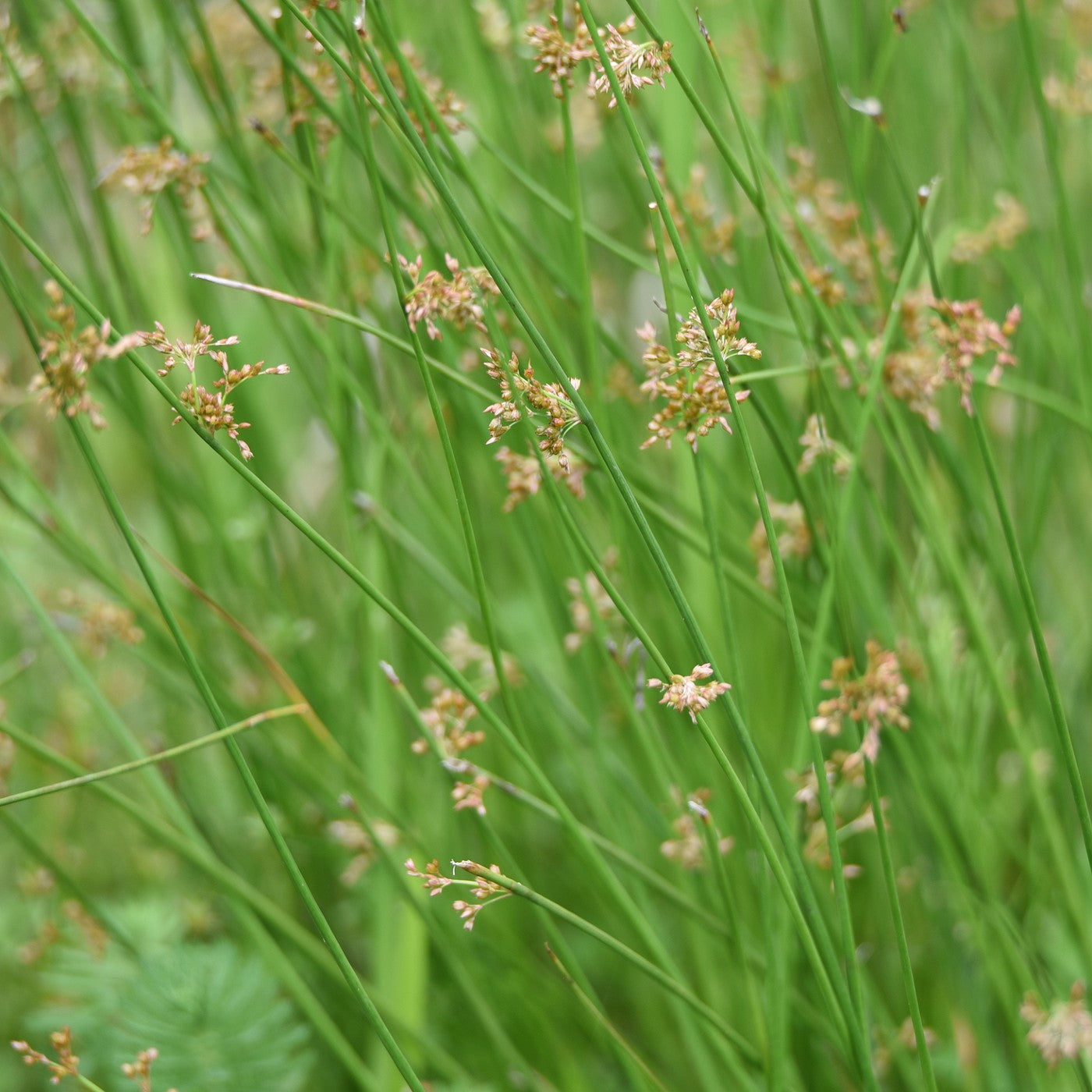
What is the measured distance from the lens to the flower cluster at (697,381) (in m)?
0.54

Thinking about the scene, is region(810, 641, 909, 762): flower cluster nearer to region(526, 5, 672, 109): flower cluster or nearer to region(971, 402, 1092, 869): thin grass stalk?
region(971, 402, 1092, 869): thin grass stalk

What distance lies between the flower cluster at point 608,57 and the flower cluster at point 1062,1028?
626 millimetres

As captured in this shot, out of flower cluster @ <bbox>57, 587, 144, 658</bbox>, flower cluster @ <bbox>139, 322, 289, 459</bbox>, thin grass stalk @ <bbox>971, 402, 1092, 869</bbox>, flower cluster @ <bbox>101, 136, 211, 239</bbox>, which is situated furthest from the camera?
flower cluster @ <bbox>57, 587, 144, 658</bbox>

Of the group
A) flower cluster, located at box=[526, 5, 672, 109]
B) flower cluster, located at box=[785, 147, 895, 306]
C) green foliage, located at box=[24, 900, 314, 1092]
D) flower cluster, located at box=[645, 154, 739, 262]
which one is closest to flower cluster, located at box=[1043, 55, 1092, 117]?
flower cluster, located at box=[785, 147, 895, 306]

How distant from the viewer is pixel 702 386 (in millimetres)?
570

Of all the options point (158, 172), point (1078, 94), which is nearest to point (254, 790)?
point (158, 172)

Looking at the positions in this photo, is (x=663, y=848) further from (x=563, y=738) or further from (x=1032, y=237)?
(x=1032, y=237)

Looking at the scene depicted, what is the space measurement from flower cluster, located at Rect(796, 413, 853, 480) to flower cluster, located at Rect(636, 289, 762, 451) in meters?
0.10

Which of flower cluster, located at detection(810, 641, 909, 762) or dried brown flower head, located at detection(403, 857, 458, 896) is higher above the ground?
dried brown flower head, located at detection(403, 857, 458, 896)

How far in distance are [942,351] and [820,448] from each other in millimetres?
115

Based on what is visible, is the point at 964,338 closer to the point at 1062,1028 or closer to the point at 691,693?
the point at 691,693

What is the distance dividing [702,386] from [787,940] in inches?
17.5

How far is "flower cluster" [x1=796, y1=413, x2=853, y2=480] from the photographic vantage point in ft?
2.15

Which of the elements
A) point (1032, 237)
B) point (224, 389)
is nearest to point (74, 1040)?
point (224, 389)
